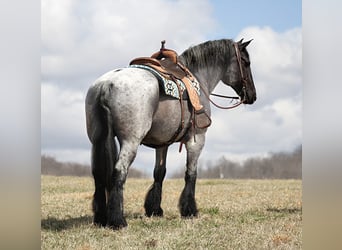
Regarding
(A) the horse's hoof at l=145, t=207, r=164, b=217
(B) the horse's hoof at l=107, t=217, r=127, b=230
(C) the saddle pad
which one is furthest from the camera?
(A) the horse's hoof at l=145, t=207, r=164, b=217

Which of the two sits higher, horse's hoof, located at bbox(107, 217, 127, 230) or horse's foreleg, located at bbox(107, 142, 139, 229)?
horse's foreleg, located at bbox(107, 142, 139, 229)

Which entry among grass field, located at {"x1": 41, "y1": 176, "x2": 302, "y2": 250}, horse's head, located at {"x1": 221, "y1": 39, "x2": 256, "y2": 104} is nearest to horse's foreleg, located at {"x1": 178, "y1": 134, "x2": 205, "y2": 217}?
grass field, located at {"x1": 41, "y1": 176, "x2": 302, "y2": 250}

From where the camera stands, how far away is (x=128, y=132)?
207 inches

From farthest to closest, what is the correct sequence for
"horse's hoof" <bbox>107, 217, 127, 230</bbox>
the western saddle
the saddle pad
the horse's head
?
the horse's head
the western saddle
the saddle pad
"horse's hoof" <bbox>107, 217, 127, 230</bbox>

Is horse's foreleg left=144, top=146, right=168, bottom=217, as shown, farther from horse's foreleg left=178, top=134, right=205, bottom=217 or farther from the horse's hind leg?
the horse's hind leg

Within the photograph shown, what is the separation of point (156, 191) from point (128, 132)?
1304 millimetres

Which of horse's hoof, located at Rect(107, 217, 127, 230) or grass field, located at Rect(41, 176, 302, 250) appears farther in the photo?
horse's hoof, located at Rect(107, 217, 127, 230)

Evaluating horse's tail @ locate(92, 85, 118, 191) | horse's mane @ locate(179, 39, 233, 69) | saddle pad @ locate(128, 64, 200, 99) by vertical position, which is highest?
horse's mane @ locate(179, 39, 233, 69)

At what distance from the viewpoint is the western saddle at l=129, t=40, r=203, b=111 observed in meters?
5.82

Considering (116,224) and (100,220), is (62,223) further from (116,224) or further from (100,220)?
(116,224)

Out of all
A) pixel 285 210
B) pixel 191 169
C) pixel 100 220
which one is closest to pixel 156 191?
pixel 191 169

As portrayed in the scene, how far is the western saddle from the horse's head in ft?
3.04

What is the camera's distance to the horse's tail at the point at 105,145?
5.14m
